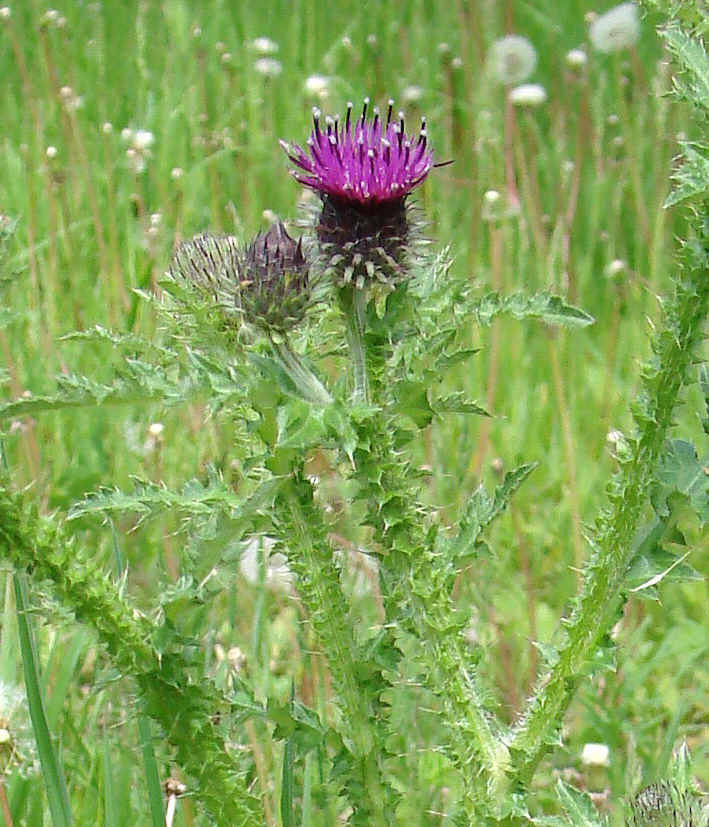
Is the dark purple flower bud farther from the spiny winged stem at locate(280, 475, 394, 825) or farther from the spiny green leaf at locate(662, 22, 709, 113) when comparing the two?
the spiny green leaf at locate(662, 22, 709, 113)

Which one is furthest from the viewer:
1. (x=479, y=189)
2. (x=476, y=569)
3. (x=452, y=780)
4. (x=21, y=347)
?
(x=479, y=189)

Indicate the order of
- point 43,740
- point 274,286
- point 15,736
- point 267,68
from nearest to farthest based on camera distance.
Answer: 1. point 274,286
2. point 43,740
3. point 15,736
4. point 267,68

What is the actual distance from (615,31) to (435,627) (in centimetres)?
359

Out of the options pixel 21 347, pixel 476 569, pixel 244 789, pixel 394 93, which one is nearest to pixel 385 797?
pixel 244 789

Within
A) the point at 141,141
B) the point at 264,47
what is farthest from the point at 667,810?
the point at 264,47

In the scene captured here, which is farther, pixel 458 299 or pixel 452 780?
pixel 452 780

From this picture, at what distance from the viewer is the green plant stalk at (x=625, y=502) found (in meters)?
1.37

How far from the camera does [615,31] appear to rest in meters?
4.39

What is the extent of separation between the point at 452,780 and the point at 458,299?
1.05m

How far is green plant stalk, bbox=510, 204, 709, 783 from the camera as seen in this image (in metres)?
1.37

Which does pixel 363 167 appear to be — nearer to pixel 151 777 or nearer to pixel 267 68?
pixel 151 777

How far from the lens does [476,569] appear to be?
247cm

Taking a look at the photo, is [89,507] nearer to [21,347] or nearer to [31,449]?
[31,449]

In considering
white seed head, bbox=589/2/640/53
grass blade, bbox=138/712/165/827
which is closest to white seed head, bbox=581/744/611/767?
grass blade, bbox=138/712/165/827
